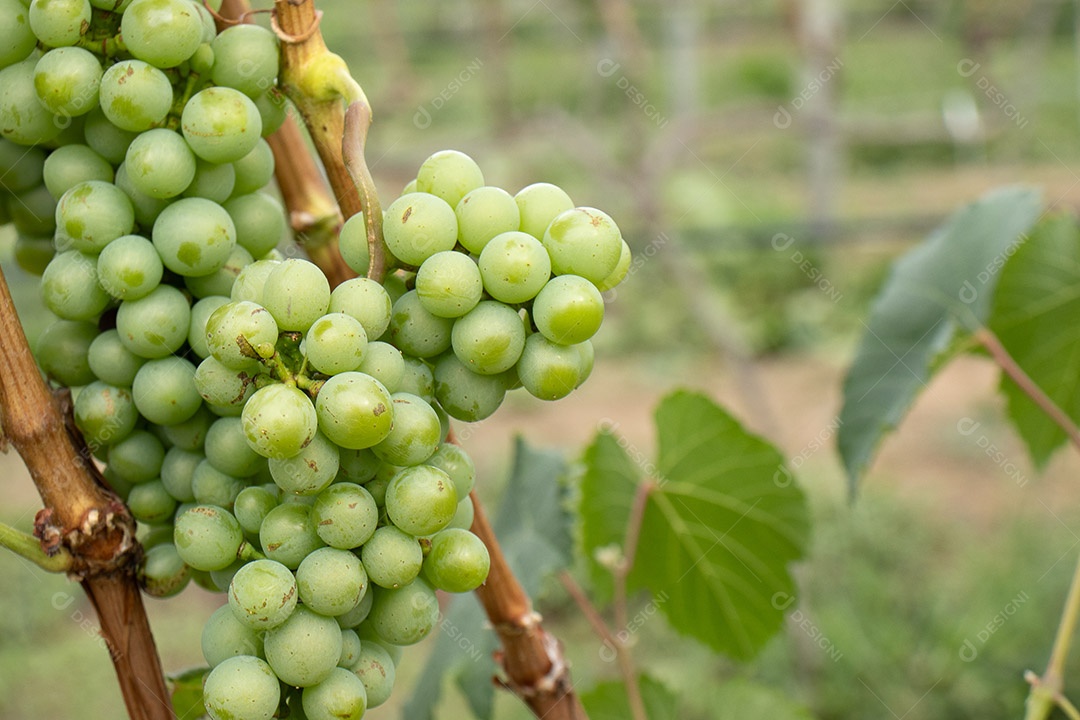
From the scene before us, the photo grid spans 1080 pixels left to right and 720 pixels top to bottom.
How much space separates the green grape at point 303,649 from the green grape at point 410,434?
8cm

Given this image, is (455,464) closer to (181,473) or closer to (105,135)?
(181,473)

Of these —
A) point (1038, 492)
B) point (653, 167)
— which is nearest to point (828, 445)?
point (1038, 492)

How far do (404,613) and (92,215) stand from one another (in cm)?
24

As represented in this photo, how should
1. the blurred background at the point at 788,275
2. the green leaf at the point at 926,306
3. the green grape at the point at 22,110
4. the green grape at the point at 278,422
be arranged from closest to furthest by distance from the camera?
the green grape at the point at 278,422
the green grape at the point at 22,110
the green leaf at the point at 926,306
the blurred background at the point at 788,275

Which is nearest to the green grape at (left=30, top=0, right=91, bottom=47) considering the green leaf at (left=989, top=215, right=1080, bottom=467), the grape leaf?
the grape leaf

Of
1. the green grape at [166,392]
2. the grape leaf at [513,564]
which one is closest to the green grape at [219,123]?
the green grape at [166,392]

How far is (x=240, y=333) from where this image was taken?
407 millimetres

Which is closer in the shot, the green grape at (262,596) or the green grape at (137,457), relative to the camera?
the green grape at (262,596)

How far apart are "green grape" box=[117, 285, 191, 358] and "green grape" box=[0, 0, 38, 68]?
14 cm

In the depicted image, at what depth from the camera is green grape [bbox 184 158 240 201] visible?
0.50 meters

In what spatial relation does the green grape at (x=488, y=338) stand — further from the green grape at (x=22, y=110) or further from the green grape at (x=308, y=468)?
the green grape at (x=22, y=110)

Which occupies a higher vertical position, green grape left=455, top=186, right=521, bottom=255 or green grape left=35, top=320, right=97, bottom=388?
green grape left=455, top=186, right=521, bottom=255

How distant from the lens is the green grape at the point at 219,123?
1.53 ft

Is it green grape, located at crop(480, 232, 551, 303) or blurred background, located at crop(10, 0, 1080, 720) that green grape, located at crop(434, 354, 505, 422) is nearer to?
green grape, located at crop(480, 232, 551, 303)
